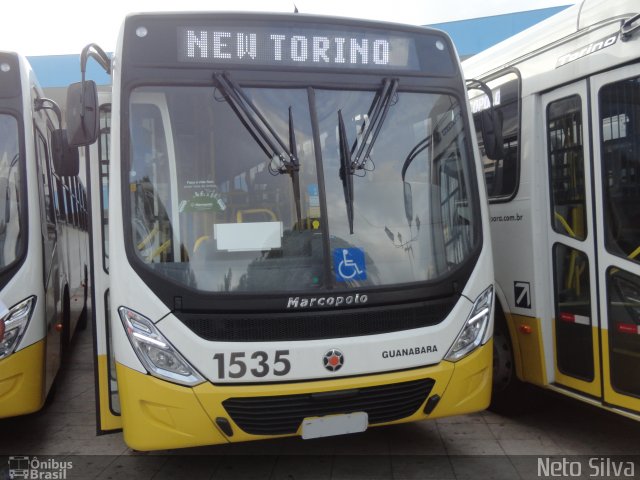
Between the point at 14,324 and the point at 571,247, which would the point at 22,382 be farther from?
the point at 571,247

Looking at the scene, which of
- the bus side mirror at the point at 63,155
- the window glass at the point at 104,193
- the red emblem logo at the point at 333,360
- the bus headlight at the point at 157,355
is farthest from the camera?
the bus side mirror at the point at 63,155

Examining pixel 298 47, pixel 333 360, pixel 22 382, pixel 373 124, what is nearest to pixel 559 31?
pixel 373 124

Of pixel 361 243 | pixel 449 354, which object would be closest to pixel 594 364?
pixel 449 354

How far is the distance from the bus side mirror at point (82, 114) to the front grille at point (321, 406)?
186cm

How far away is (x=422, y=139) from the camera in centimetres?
441

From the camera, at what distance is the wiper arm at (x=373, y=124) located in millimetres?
4180

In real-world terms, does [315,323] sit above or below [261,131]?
below

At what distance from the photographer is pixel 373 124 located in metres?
4.23

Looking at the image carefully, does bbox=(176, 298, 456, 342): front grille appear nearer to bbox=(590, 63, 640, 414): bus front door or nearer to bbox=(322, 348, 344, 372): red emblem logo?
bbox=(322, 348, 344, 372): red emblem logo

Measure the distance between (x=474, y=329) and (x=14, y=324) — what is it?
325cm

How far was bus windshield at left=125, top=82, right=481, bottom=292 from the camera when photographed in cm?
393

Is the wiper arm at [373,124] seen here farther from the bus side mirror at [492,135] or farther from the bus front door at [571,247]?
the bus front door at [571,247]

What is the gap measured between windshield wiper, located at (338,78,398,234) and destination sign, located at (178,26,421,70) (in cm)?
28

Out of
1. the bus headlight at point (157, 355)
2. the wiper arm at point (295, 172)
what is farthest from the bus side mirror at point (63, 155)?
the wiper arm at point (295, 172)
